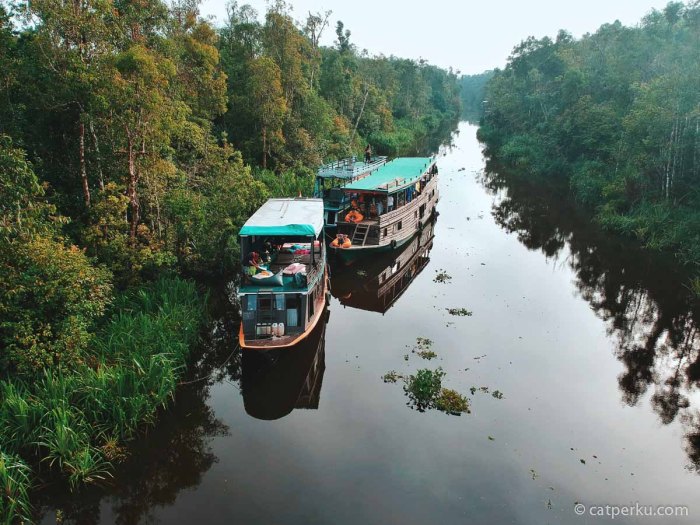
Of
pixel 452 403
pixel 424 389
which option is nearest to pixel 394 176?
pixel 424 389

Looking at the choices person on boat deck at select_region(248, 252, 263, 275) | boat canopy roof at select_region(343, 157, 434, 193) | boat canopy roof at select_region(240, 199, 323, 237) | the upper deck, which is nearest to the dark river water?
the upper deck

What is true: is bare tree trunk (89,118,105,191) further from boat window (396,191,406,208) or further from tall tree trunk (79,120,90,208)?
boat window (396,191,406,208)

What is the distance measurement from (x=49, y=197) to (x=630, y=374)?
1819cm

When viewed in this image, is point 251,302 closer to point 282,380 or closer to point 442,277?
point 282,380

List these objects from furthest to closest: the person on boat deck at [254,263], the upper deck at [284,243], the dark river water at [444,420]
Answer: the person on boat deck at [254,263] < the upper deck at [284,243] < the dark river water at [444,420]

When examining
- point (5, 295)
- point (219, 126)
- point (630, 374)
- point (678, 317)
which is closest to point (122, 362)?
point (5, 295)

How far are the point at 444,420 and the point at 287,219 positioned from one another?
7.95m

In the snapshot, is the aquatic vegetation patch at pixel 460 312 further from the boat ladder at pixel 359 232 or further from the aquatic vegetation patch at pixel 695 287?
the aquatic vegetation patch at pixel 695 287

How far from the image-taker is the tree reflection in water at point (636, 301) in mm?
13398

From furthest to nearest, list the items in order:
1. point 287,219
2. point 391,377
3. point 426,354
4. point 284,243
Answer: point 284,243, point 287,219, point 426,354, point 391,377

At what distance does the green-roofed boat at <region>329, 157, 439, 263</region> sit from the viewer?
73.6 ft

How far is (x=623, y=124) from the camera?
2828 centimetres

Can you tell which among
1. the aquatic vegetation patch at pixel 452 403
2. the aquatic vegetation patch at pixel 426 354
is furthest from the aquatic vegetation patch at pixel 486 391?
the aquatic vegetation patch at pixel 426 354

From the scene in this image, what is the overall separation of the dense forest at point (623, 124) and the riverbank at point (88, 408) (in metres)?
23.4
